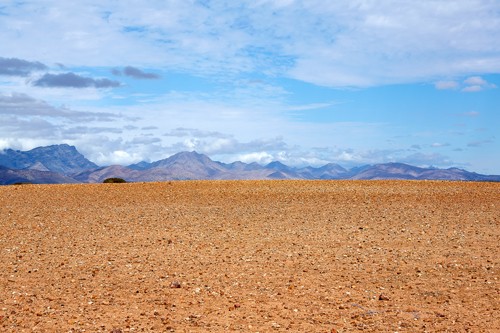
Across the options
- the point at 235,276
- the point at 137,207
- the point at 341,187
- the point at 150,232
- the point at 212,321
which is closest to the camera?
the point at 212,321

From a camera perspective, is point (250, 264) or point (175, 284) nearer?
point (175, 284)

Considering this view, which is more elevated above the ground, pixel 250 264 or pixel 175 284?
→ pixel 250 264

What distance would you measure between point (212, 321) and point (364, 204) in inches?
662

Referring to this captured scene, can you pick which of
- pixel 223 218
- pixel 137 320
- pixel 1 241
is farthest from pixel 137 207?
pixel 137 320

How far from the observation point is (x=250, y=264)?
14.0 m

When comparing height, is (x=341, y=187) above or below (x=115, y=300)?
above

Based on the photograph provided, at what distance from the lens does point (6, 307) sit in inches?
415

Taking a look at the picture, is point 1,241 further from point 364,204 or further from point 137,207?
point 364,204

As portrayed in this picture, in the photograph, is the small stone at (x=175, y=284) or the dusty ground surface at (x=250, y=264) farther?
the small stone at (x=175, y=284)

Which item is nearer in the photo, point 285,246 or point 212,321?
point 212,321

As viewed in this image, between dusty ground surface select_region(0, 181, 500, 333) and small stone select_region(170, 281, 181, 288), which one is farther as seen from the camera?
small stone select_region(170, 281, 181, 288)

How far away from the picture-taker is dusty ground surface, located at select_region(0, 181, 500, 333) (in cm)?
988

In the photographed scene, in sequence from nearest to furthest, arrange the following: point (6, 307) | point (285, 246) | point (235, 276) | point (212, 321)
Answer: point (212, 321) → point (6, 307) → point (235, 276) → point (285, 246)

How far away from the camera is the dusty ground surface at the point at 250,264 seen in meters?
9.88
